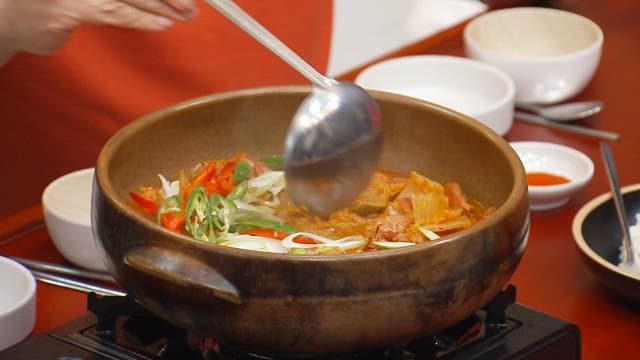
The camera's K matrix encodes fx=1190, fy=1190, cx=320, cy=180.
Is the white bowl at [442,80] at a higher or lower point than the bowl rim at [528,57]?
lower

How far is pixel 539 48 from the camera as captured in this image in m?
2.51

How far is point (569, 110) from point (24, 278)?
43.8 inches

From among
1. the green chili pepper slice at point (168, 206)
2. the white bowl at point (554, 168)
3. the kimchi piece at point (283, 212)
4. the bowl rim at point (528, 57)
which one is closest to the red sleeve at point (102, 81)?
the bowl rim at point (528, 57)

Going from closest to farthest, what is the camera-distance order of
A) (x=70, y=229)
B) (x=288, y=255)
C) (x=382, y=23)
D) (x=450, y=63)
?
1. (x=288, y=255)
2. (x=70, y=229)
3. (x=450, y=63)
4. (x=382, y=23)

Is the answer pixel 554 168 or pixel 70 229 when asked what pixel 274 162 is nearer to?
pixel 70 229

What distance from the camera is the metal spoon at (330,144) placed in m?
1.29

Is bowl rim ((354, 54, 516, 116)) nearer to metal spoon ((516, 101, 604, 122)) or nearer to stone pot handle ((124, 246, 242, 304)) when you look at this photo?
metal spoon ((516, 101, 604, 122))

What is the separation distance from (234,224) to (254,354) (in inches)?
8.1

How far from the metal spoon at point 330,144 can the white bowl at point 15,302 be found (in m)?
0.44

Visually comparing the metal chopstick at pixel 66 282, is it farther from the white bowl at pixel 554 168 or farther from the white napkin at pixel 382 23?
the white napkin at pixel 382 23

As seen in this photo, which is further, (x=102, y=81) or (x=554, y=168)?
(x=102, y=81)

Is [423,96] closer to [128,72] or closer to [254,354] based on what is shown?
[128,72]

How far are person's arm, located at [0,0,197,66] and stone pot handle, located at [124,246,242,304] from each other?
1.44 feet

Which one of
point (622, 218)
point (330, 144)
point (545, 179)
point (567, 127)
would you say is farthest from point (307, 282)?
point (567, 127)
